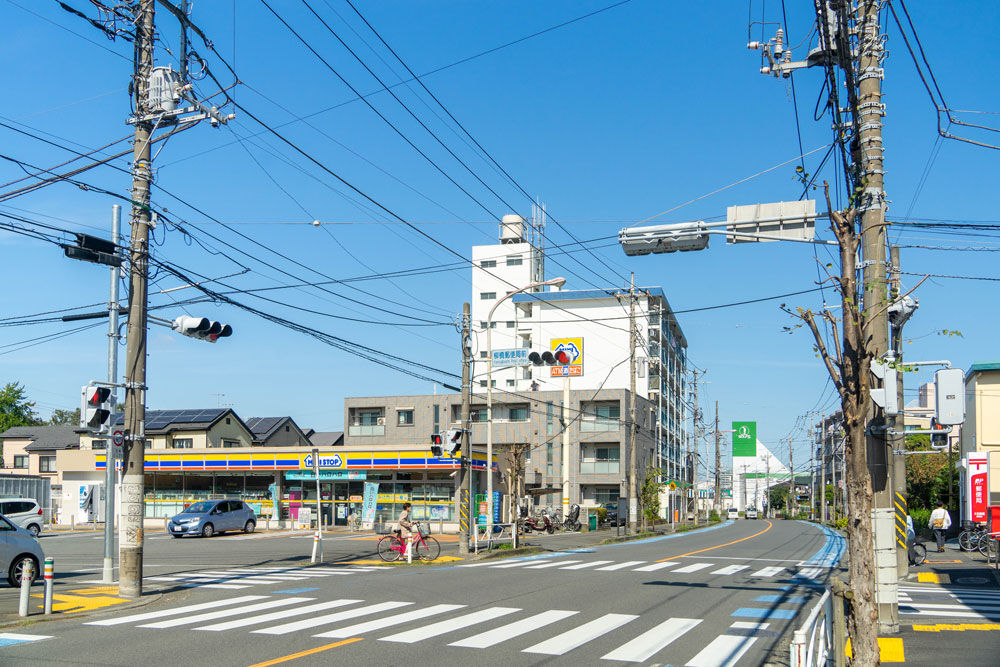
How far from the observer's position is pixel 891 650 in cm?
1115

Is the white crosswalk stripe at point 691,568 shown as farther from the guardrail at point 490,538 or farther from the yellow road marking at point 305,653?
the yellow road marking at point 305,653

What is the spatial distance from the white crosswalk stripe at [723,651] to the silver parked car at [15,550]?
13.6m

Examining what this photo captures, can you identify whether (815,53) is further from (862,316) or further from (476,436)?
(476,436)

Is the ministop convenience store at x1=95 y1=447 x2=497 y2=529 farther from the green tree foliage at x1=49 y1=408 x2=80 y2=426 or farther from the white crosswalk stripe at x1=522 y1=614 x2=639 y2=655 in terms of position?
the green tree foliage at x1=49 y1=408 x2=80 y2=426

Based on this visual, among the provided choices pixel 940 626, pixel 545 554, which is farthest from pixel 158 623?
pixel 545 554

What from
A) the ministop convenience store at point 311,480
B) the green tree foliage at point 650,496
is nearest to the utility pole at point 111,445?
the ministop convenience store at point 311,480

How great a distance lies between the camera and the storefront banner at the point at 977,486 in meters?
21.7

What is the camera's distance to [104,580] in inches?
712

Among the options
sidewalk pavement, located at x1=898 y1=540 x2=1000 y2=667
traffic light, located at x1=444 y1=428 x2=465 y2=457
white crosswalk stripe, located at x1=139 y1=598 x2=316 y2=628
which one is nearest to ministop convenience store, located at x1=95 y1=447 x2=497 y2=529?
traffic light, located at x1=444 y1=428 x2=465 y2=457

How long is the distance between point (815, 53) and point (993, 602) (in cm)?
1093

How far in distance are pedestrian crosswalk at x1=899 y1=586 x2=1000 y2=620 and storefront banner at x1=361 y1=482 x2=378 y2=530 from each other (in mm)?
28824

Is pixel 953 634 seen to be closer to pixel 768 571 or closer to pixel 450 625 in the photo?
pixel 450 625

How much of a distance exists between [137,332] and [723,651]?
1181cm

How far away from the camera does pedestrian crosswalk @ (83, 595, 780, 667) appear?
10.9 metres
